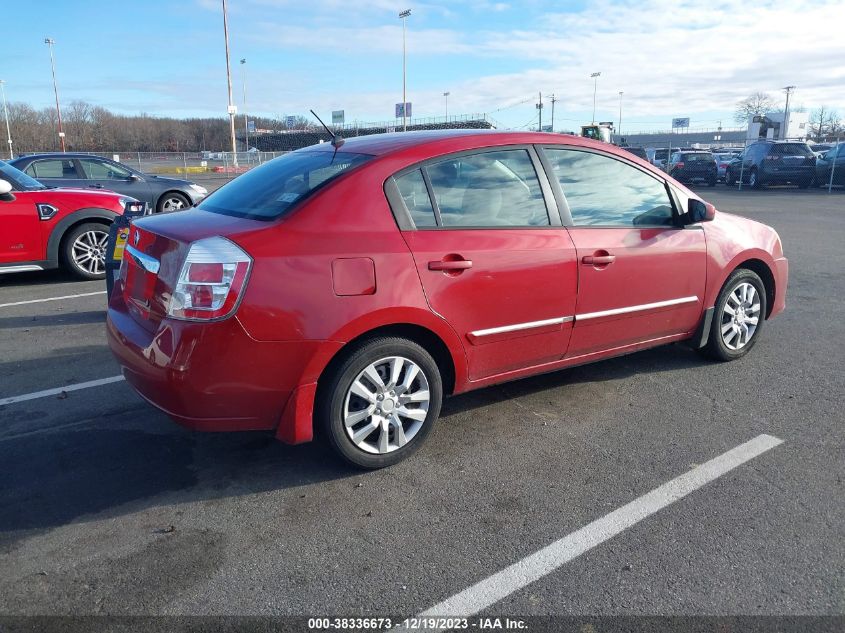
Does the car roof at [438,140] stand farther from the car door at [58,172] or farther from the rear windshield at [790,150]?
the rear windshield at [790,150]

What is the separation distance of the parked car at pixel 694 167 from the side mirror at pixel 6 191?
2611 centimetres

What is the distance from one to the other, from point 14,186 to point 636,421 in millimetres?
7354

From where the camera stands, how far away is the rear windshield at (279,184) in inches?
138

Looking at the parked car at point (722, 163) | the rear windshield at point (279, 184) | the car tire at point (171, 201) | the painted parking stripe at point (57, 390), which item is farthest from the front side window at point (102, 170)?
the parked car at point (722, 163)

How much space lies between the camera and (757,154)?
84.4 feet

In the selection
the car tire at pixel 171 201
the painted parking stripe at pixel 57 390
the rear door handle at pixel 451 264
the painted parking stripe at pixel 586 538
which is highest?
the rear door handle at pixel 451 264

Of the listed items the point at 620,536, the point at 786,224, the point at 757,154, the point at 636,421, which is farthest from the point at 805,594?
the point at 757,154

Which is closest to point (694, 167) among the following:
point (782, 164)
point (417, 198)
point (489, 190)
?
point (782, 164)

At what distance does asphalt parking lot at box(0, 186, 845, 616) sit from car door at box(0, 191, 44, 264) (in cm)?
338

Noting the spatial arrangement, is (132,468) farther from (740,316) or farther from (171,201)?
(171,201)

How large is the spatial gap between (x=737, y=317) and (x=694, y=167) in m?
26.1

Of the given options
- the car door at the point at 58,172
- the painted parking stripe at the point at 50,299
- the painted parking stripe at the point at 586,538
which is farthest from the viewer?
the car door at the point at 58,172

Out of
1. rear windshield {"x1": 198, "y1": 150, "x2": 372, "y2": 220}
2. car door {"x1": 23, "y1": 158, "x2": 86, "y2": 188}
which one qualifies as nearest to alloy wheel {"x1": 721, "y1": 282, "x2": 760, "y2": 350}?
rear windshield {"x1": 198, "y1": 150, "x2": 372, "y2": 220}

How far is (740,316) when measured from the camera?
5.18 m
